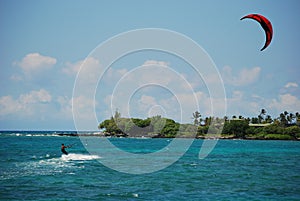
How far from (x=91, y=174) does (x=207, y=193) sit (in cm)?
1335

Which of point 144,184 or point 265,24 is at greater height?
point 265,24

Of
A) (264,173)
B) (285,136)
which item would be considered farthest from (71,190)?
(285,136)

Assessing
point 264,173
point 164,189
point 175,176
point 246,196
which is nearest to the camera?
point 246,196

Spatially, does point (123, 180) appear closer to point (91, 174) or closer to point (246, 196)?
point (91, 174)

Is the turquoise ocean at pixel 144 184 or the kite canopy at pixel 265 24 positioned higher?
the kite canopy at pixel 265 24

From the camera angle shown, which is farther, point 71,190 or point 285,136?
point 285,136

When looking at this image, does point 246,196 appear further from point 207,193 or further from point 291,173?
point 291,173

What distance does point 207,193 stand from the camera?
1185 inches

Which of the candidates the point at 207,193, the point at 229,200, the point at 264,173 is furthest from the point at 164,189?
the point at 264,173

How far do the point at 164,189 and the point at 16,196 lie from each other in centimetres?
1002

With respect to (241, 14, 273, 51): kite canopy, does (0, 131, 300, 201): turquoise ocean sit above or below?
below

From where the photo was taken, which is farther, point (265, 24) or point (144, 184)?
point (144, 184)

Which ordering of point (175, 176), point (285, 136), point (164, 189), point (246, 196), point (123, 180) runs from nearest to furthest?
point (246, 196) → point (164, 189) → point (123, 180) → point (175, 176) → point (285, 136)

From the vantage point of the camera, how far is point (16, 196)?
2811 centimetres
